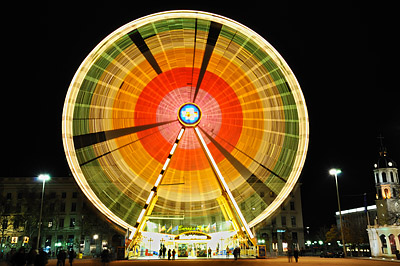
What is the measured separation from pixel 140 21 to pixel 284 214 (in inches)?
2131

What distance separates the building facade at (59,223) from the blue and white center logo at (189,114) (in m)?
33.3

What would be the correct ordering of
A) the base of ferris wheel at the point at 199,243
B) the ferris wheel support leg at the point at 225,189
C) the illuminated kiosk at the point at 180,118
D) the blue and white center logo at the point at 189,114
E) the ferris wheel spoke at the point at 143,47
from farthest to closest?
the base of ferris wheel at the point at 199,243, the blue and white center logo at the point at 189,114, the ferris wheel support leg at the point at 225,189, the ferris wheel spoke at the point at 143,47, the illuminated kiosk at the point at 180,118

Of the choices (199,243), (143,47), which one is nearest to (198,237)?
(199,243)

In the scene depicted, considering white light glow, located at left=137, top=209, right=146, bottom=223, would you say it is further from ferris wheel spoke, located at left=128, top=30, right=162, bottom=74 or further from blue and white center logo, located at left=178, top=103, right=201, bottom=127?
ferris wheel spoke, located at left=128, top=30, right=162, bottom=74

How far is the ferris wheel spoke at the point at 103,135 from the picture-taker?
22.7m

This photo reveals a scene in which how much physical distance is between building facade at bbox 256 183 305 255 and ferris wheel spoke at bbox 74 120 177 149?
4347 centimetres

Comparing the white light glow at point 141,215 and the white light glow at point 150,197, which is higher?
the white light glow at point 150,197

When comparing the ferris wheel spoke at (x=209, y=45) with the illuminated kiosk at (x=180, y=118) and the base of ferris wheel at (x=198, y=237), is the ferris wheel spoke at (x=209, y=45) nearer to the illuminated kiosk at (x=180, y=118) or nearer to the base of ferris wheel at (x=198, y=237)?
the illuminated kiosk at (x=180, y=118)

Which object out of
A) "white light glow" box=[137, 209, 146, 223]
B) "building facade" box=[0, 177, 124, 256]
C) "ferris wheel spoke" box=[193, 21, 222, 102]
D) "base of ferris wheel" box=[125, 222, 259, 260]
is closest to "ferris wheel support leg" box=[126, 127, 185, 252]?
"white light glow" box=[137, 209, 146, 223]

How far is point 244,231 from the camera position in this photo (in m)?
25.5

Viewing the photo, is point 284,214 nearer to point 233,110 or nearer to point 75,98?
point 233,110

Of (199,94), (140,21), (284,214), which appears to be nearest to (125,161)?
(199,94)

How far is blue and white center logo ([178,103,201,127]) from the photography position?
81.9 feet

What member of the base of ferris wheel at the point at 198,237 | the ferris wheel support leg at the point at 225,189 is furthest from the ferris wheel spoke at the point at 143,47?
the ferris wheel support leg at the point at 225,189
